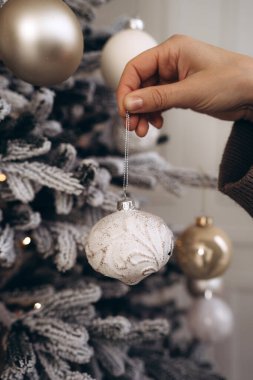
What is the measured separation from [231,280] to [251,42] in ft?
2.65

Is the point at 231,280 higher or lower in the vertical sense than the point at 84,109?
lower

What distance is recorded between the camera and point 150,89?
2.18 ft

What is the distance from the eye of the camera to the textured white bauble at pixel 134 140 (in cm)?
105

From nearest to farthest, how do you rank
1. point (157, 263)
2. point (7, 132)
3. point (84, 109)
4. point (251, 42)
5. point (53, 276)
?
point (157, 263) → point (7, 132) → point (53, 276) → point (84, 109) → point (251, 42)

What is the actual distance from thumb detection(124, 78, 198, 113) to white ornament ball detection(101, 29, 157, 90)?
8.6 inches

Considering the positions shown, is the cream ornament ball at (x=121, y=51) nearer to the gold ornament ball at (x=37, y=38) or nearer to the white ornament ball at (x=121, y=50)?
the white ornament ball at (x=121, y=50)

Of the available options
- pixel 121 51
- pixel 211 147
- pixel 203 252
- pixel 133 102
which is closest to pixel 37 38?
pixel 133 102

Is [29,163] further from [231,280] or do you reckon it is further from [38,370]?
[231,280]

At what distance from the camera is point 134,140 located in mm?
1066

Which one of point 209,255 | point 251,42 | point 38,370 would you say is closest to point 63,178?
point 38,370

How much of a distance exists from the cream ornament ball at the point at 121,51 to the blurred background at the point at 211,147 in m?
0.81

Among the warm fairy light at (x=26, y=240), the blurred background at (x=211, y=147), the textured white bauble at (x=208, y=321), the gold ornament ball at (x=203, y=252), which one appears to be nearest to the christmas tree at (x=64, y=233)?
the warm fairy light at (x=26, y=240)

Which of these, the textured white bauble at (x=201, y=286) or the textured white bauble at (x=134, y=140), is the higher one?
the textured white bauble at (x=134, y=140)

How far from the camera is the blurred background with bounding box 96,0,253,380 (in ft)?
5.46
